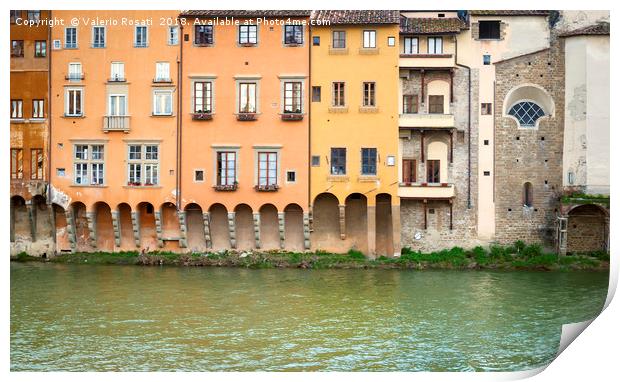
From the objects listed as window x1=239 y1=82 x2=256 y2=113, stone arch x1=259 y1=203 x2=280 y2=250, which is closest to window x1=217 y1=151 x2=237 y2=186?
stone arch x1=259 y1=203 x2=280 y2=250

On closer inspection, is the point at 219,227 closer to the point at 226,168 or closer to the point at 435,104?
the point at 226,168

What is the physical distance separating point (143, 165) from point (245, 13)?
4431 mm

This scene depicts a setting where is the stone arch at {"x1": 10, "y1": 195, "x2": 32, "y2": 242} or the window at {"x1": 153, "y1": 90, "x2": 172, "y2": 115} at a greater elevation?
the window at {"x1": 153, "y1": 90, "x2": 172, "y2": 115}

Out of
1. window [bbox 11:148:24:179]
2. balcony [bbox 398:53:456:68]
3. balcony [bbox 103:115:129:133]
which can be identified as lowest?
window [bbox 11:148:24:179]

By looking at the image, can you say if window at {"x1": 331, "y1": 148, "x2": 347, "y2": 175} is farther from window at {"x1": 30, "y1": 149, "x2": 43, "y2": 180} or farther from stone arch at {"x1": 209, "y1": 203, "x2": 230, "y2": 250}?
window at {"x1": 30, "y1": 149, "x2": 43, "y2": 180}

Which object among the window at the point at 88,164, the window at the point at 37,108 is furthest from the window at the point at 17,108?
the window at the point at 88,164

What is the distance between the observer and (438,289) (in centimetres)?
2033

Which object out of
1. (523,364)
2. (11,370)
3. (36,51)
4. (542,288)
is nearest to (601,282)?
(542,288)

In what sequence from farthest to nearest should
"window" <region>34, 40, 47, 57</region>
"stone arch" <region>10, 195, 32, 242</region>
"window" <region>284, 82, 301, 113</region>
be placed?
"window" <region>284, 82, 301, 113</region> < "stone arch" <region>10, 195, 32, 242</region> < "window" <region>34, 40, 47, 57</region>

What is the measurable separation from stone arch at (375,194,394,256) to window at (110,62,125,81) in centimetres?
681

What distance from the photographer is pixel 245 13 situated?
907 inches

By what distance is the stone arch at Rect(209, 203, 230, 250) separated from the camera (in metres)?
24.5

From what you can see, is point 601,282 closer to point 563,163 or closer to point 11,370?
point 563,163

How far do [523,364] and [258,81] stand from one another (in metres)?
11.2
